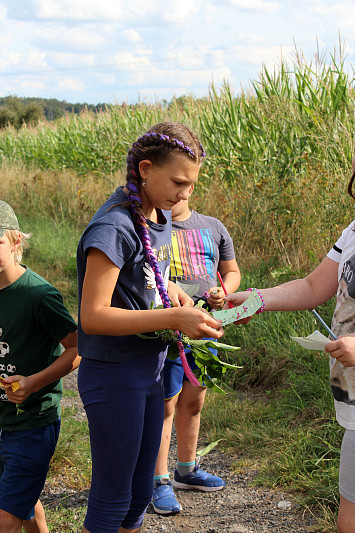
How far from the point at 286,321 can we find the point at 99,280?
296 cm

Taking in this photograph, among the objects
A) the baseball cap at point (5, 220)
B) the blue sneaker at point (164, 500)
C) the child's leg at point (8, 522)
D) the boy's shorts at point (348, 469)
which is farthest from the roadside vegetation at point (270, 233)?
the baseball cap at point (5, 220)

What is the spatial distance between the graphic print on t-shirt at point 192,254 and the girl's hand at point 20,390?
3.80 feet

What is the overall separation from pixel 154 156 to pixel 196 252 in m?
1.14

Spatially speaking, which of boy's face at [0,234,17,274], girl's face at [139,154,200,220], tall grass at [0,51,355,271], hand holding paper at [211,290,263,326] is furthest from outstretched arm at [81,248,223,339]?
tall grass at [0,51,355,271]

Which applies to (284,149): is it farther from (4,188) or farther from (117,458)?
(4,188)

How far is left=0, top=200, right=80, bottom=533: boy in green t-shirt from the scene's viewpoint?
2.12 metres

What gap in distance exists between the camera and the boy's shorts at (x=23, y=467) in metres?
2.09

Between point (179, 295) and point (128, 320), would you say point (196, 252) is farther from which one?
point (128, 320)

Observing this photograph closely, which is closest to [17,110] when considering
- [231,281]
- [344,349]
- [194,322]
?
[231,281]

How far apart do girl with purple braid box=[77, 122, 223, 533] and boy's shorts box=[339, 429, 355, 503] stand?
550mm

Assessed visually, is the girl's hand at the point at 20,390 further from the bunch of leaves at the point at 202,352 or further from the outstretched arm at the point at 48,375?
the bunch of leaves at the point at 202,352

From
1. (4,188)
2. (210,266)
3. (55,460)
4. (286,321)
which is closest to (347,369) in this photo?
(210,266)

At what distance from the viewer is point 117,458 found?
1.93 meters

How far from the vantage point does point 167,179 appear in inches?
79.9
